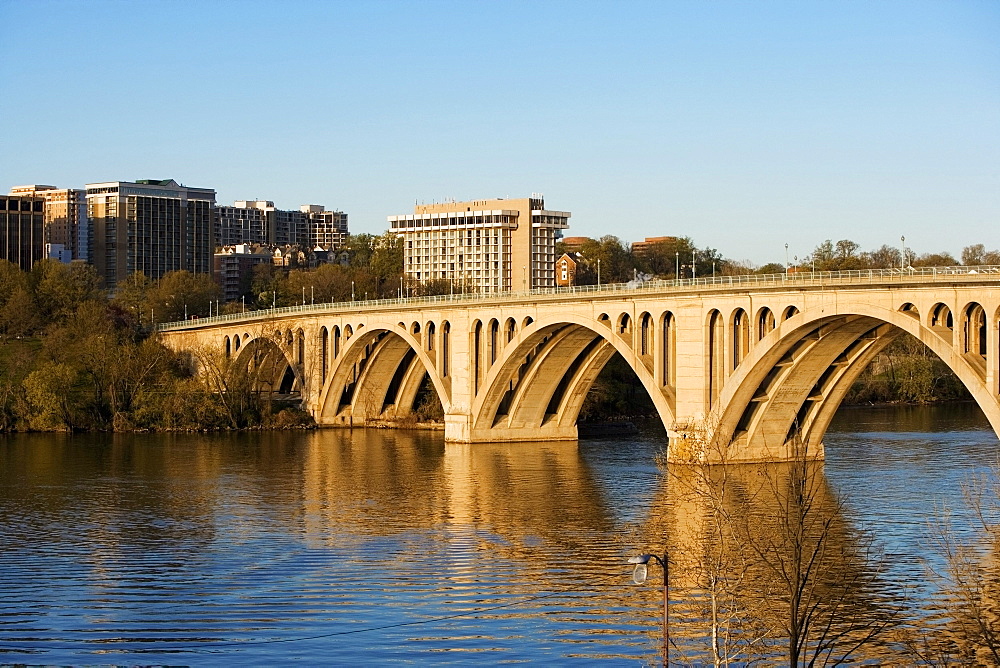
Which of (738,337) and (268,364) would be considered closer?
(738,337)

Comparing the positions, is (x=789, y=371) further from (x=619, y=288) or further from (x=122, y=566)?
(x=122, y=566)

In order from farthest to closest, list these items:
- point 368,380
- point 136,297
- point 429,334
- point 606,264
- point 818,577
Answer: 1. point 606,264
2. point 136,297
3. point 368,380
4. point 429,334
5. point 818,577

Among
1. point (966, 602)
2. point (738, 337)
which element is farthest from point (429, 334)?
point (966, 602)

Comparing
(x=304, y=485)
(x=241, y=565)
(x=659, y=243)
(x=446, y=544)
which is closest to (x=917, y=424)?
(x=304, y=485)

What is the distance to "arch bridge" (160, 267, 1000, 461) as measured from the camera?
47344 mm

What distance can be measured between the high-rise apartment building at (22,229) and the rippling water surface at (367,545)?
13124cm

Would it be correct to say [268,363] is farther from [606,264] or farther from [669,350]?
[606,264]

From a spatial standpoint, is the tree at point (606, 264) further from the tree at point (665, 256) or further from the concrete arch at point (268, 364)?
the concrete arch at point (268, 364)

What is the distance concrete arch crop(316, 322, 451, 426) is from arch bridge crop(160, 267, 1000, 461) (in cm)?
11

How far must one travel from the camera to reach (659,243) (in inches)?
7657

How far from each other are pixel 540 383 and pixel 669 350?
550 inches

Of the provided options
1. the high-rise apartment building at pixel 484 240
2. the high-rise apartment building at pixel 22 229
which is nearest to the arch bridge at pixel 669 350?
the high-rise apartment building at pixel 484 240

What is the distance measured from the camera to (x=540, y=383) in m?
72.9

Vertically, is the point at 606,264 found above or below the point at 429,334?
above
